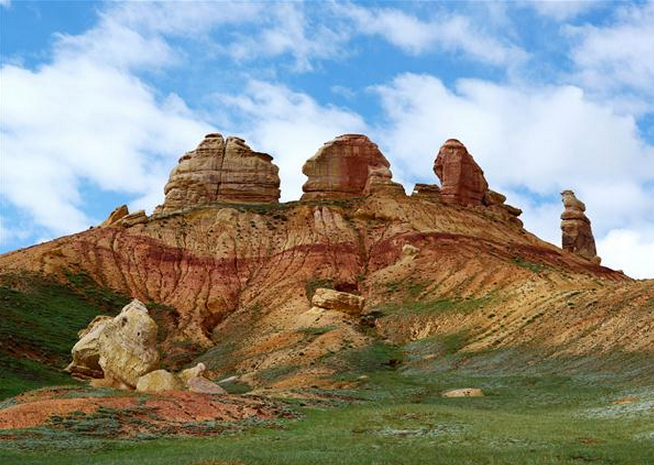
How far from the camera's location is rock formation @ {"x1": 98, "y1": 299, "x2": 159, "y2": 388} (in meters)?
→ 53.8

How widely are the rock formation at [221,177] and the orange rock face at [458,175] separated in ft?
85.8

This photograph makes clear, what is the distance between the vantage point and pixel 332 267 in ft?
342

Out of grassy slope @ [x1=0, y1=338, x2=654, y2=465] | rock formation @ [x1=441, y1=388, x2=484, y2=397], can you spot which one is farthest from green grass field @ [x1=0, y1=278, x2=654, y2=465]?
rock formation @ [x1=441, y1=388, x2=484, y2=397]

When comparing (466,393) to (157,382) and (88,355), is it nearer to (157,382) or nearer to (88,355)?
(157,382)

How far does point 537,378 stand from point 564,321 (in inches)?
497

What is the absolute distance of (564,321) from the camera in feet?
211

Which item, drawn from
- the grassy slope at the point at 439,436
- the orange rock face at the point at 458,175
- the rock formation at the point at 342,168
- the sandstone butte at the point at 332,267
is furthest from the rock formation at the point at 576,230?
the grassy slope at the point at 439,436

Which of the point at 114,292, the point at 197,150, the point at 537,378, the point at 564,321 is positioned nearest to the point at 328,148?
the point at 197,150

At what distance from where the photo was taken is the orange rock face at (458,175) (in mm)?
127062

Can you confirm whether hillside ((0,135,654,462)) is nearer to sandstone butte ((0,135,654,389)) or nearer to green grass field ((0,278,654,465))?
sandstone butte ((0,135,654,389))

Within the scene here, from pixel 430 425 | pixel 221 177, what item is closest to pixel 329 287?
pixel 221 177

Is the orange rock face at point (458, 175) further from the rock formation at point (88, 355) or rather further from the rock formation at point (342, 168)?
the rock formation at point (88, 355)

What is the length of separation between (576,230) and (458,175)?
107 feet

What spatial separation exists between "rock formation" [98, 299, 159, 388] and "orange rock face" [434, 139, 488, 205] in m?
76.2
